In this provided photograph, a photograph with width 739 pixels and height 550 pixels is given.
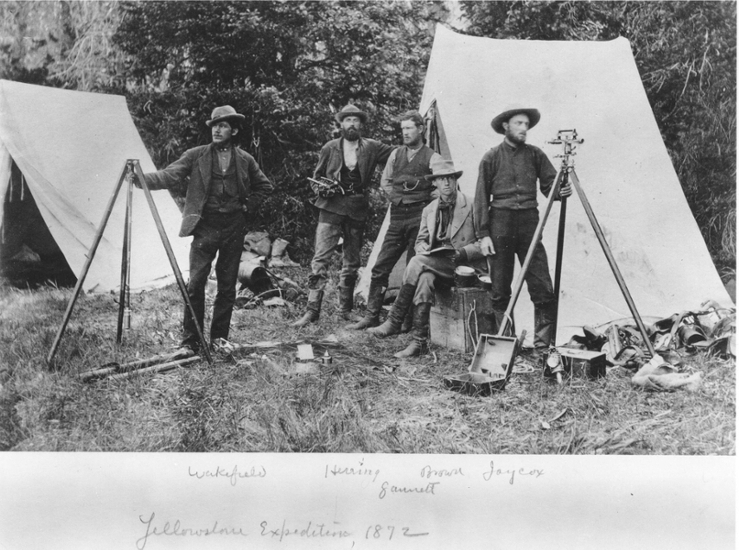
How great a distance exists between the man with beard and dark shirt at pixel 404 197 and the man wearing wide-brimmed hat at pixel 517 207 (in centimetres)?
75

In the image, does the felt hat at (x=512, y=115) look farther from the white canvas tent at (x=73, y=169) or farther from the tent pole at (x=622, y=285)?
the white canvas tent at (x=73, y=169)

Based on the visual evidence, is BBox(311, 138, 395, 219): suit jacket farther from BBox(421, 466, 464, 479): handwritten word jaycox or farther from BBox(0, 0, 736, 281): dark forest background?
BBox(421, 466, 464, 479): handwritten word jaycox

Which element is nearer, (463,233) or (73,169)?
(463,233)

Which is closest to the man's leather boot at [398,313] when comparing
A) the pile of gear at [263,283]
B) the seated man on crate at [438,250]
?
the seated man on crate at [438,250]

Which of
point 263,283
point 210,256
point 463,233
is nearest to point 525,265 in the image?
point 463,233

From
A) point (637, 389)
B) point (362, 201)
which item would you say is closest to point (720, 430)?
point (637, 389)

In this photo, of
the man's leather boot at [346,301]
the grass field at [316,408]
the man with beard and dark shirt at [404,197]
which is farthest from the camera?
the man's leather boot at [346,301]

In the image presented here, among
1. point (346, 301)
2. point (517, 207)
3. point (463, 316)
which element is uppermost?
point (517, 207)

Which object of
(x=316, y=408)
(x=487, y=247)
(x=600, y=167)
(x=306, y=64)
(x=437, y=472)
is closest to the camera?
(x=437, y=472)

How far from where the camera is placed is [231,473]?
2881 mm

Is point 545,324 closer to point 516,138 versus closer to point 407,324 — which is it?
point 407,324

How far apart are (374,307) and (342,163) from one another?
1.24 m

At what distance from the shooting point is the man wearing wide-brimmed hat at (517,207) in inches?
157

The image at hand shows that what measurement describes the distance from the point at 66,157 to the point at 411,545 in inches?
155
